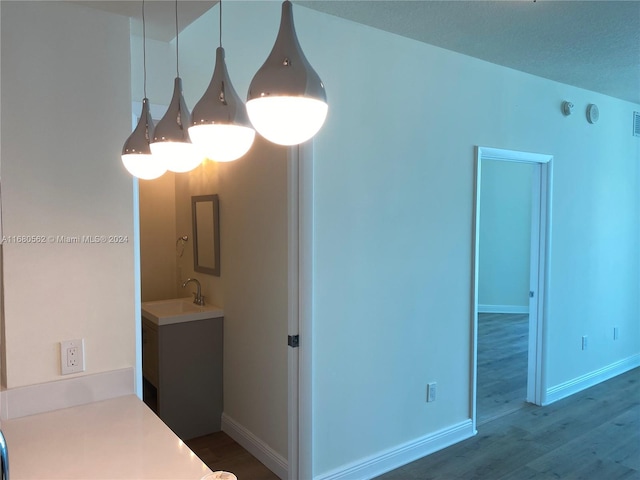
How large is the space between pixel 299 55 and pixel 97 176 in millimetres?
1124

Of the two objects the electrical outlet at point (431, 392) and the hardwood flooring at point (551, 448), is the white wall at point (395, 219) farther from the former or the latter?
the hardwood flooring at point (551, 448)

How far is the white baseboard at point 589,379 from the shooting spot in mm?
4016

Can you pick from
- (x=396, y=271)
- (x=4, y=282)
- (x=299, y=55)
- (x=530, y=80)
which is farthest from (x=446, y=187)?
(x=4, y=282)

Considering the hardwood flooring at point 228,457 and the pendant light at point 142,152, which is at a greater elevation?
the pendant light at point 142,152

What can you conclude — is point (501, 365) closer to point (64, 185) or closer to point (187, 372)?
point (187, 372)

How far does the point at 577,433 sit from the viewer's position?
136 inches

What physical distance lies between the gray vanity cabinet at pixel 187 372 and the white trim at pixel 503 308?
5384 mm

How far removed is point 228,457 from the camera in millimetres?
3078

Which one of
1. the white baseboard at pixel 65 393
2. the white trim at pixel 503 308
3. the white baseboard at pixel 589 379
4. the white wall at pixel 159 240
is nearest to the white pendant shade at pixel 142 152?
the white baseboard at pixel 65 393

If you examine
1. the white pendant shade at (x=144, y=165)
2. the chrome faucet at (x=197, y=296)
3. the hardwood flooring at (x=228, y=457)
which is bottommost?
the hardwood flooring at (x=228, y=457)

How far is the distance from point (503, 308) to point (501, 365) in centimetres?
278

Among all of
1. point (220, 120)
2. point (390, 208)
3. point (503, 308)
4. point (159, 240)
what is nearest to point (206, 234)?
point (159, 240)

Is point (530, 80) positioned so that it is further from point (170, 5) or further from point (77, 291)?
point (77, 291)

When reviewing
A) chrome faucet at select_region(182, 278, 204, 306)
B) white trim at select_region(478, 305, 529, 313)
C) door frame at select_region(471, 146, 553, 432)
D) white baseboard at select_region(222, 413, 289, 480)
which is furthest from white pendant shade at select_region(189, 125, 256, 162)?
white trim at select_region(478, 305, 529, 313)
